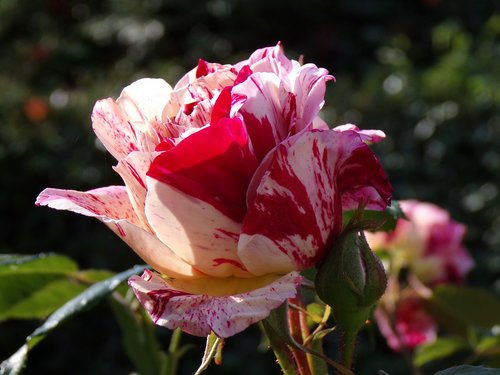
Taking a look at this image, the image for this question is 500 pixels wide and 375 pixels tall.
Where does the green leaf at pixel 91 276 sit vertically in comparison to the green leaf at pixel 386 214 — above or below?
below

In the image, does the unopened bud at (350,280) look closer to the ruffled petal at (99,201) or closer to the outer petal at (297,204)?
the outer petal at (297,204)

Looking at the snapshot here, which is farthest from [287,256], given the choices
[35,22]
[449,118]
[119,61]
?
[35,22]

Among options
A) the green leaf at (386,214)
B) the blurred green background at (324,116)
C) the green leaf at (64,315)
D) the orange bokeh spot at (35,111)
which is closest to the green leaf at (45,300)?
the green leaf at (64,315)

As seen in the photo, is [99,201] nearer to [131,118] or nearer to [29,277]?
[131,118]

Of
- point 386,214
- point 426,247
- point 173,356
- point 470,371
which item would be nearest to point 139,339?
point 173,356

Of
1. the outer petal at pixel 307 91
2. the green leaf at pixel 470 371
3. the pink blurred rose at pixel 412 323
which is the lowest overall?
the pink blurred rose at pixel 412 323

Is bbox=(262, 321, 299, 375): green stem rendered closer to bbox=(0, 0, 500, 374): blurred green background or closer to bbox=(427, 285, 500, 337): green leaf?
bbox=(427, 285, 500, 337): green leaf

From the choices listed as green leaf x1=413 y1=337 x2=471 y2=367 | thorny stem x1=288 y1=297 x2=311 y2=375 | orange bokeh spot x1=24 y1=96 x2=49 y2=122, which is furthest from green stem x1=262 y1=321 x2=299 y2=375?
orange bokeh spot x1=24 y1=96 x2=49 y2=122

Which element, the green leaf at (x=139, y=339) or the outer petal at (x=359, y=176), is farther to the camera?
the green leaf at (x=139, y=339)

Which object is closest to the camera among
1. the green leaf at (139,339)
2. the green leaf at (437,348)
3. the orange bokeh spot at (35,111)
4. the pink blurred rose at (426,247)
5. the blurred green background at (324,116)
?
the green leaf at (139,339)
